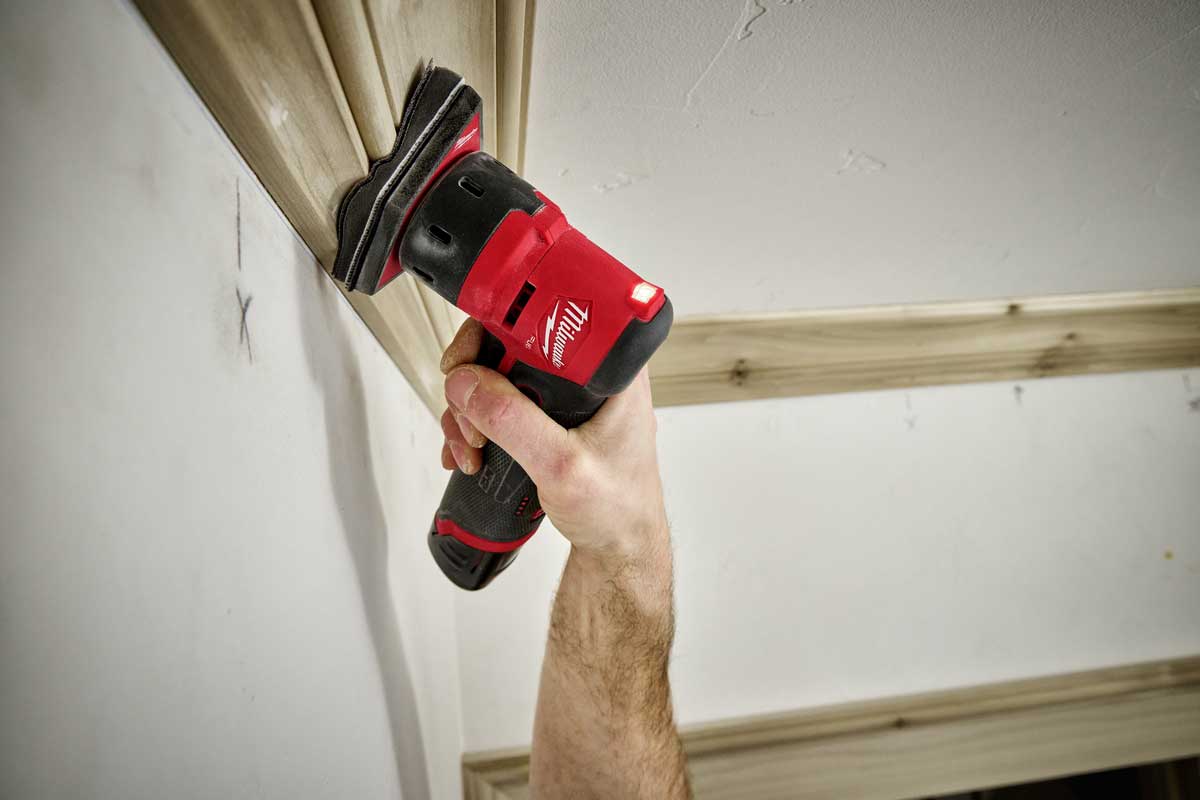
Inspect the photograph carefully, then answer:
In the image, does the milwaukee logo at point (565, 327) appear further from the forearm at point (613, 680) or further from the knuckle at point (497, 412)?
the forearm at point (613, 680)

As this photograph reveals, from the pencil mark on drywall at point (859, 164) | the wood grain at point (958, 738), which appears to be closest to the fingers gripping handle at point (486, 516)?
the pencil mark on drywall at point (859, 164)

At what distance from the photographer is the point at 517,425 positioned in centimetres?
57

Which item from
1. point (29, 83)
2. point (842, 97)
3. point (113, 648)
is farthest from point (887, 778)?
point (29, 83)

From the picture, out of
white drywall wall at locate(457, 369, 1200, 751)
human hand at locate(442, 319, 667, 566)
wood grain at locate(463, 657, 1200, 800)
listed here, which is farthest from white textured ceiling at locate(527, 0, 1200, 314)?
wood grain at locate(463, 657, 1200, 800)

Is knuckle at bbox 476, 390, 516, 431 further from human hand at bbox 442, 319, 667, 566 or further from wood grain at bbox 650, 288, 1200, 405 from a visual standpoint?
wood grain at bbox 650, 288, 1200, 405

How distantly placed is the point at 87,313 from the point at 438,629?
889mm

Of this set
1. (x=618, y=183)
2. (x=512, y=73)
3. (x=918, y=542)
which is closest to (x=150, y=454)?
(x=512, y=73)

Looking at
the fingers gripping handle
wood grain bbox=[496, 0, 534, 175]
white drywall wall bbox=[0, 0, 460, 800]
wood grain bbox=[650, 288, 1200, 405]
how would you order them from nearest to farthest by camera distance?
white drywall wall bbox=[0, 0, 460, 800]
wood grain bbox=[496, 0, 534, 175]
the fingers gripping handle
wood grain bbox=[650, 288, 1200, 405]

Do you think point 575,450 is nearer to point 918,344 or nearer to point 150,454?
point 150,454

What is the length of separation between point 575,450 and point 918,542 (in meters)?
1.11

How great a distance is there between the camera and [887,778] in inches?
51.6

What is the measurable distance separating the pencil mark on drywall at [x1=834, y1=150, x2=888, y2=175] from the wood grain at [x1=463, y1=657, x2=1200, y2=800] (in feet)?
3.50

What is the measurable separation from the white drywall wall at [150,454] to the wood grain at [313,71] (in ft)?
0.05

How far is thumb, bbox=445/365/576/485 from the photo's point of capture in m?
0.56
